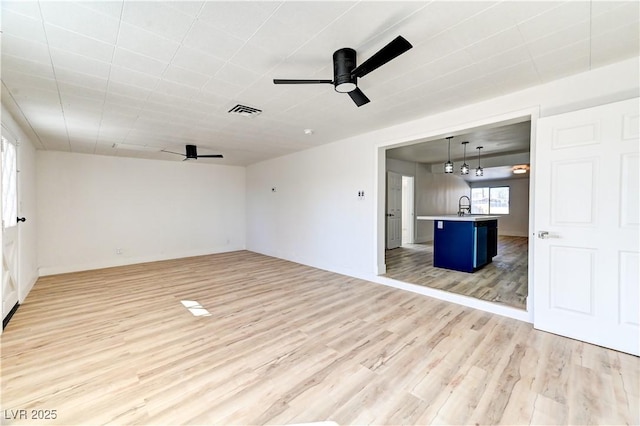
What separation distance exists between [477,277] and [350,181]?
9.11ft

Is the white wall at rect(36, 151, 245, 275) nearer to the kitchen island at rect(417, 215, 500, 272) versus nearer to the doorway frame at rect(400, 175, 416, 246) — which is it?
the doorway frame at rect(400, 175, 416, 246)

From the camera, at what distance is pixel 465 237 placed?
498 centimetres

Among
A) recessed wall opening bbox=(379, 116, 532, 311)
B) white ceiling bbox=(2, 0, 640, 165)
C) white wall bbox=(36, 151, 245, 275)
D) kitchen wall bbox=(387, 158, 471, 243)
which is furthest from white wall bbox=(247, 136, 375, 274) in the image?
kitchen wall bbox=(387, 158, 471, 243)

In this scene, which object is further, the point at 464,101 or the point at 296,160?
the point at 296,160

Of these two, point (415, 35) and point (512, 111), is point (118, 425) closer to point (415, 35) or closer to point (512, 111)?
point (415, 35)

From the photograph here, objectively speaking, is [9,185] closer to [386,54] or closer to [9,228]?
[9,228]

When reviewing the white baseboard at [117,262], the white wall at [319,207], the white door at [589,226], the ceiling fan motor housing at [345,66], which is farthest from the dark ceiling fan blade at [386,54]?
the white baseboard at [117,262]

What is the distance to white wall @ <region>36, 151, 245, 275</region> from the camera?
18.2ft

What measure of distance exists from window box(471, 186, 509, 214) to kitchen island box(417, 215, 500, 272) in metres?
7.46

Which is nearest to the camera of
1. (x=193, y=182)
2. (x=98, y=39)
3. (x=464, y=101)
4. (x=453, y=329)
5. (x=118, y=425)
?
(x=118, y=425)

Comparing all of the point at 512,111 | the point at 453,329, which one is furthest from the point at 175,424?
the point at 512,111

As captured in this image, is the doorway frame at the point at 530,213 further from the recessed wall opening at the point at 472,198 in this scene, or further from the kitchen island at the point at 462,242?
the kitchen island at the point at 462,242

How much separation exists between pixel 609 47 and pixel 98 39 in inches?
158

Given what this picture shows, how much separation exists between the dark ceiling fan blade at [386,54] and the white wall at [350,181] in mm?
1638
